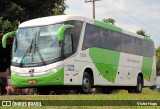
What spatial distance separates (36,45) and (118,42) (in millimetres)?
6124

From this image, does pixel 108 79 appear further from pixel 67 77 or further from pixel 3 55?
pixel 3 55

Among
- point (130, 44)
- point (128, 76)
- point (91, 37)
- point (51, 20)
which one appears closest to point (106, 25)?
point (91, 37)

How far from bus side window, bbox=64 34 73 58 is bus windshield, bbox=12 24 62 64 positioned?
0.34 metres

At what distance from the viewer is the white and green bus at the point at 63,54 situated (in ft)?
54.9

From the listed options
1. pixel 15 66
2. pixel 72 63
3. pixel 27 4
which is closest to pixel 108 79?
pixel 72 63

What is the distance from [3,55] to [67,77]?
985 centimetres

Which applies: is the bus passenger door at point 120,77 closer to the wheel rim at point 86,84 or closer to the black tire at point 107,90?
the black tire at point 107,90

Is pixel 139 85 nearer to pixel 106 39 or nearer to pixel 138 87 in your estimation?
pixel 138 87

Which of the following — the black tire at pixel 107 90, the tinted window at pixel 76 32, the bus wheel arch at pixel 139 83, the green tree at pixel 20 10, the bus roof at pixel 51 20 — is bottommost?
Result: the black tire at pixel 107 90

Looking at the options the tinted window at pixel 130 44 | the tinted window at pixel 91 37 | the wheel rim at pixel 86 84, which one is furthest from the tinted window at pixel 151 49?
the wheel rim at pixel 86 84

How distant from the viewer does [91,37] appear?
18.8m

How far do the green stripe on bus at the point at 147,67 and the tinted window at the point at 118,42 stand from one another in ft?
12.4

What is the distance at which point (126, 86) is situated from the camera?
23922 mm

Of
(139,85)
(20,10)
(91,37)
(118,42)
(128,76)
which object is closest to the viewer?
(91,37)
